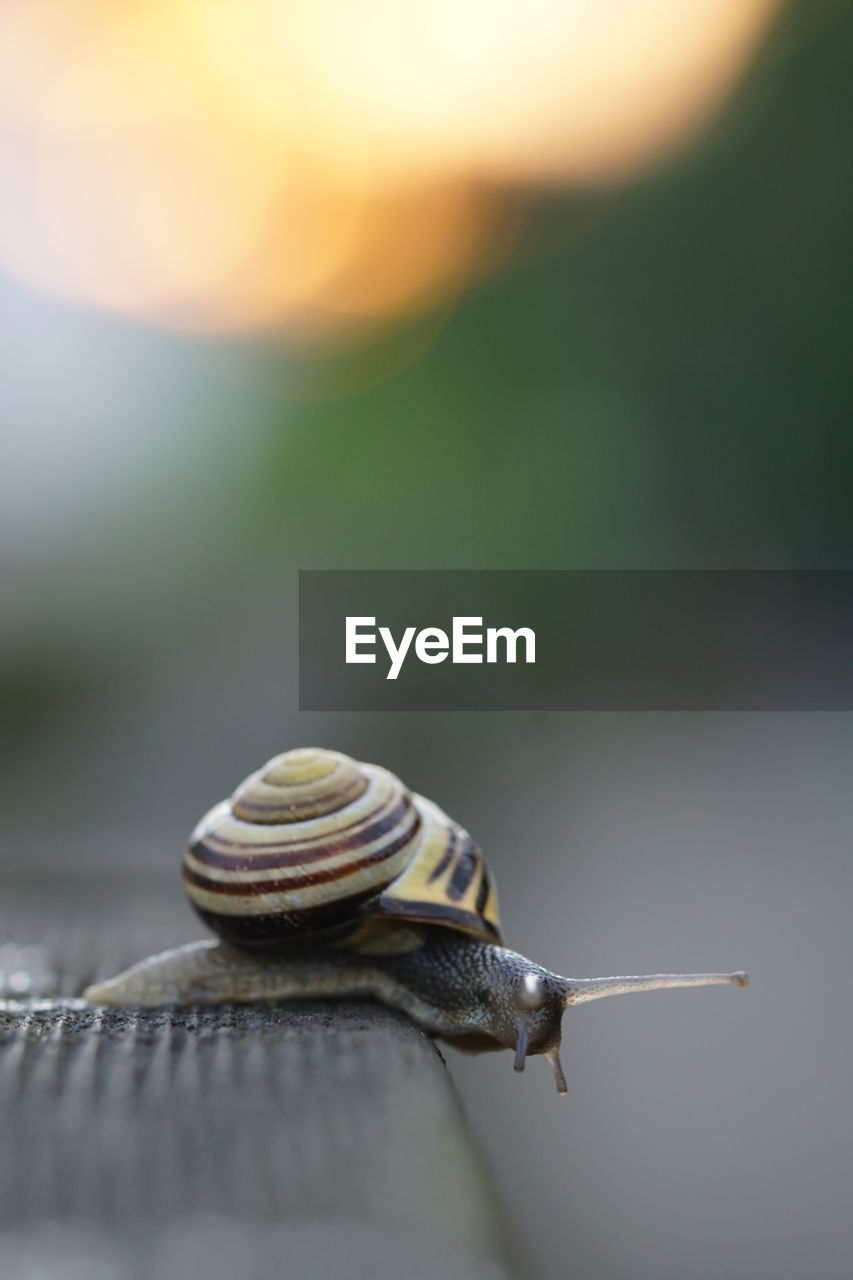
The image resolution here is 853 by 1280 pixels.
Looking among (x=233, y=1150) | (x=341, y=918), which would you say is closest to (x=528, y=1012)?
(x=341, y=918)

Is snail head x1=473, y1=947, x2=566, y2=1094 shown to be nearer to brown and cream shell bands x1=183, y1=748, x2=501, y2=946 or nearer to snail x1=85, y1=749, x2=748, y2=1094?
snail x1=85, y1=749, x2=748, y2=1094

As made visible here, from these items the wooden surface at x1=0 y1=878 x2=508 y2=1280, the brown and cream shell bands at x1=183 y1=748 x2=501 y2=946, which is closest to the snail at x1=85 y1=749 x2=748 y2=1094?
the brown and cream shell bands at x1=183 y1=748 x2=501 y2=946

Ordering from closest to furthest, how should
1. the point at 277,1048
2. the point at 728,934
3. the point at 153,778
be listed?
the point at 277,1048
the point at 728,934
the point at 153,778

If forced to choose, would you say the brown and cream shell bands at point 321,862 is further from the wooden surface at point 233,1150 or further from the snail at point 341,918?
the wooden surface at point 233,1150

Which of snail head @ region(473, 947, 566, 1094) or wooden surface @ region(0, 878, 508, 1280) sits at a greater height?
wooden surface @ region(0, 878, 508, 1280)

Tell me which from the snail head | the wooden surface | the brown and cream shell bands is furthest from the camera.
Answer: the brown and cream shell bands

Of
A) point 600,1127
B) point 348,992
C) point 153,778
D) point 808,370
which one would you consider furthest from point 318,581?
point 600,1127

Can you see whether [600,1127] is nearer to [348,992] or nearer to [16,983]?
[348,992]
